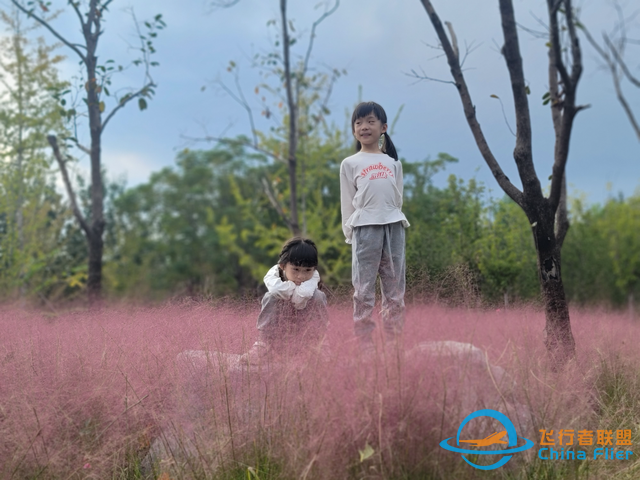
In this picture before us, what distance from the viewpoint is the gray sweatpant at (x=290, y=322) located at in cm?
283

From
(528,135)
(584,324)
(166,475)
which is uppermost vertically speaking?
(528,135)

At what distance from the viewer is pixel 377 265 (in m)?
3.51

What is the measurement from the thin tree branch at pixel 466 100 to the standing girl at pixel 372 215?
0.98m

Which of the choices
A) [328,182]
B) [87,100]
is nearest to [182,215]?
[328,182]

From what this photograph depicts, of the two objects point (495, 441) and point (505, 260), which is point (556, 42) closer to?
point (495, 441)

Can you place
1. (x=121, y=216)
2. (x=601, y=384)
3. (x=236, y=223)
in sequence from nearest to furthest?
(x=601, y=384) < (x=236, y=223) < (x=121, y=216)

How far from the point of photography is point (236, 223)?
22.9m

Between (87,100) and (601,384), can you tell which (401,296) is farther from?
(87,100)

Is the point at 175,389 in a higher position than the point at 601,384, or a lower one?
higher

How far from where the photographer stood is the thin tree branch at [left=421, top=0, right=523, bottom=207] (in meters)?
4.33

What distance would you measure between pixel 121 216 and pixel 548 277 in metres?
24.5

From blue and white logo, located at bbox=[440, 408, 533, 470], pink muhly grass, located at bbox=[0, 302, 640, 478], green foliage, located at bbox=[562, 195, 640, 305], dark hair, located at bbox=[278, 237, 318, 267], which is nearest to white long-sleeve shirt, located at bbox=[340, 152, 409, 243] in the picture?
dark hair, located at bbox=[278, 237, 318, 267]

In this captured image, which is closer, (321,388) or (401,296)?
(321,388)

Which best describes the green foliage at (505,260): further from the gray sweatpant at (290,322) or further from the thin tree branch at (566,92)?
the gray sweatpant at (290,322)
